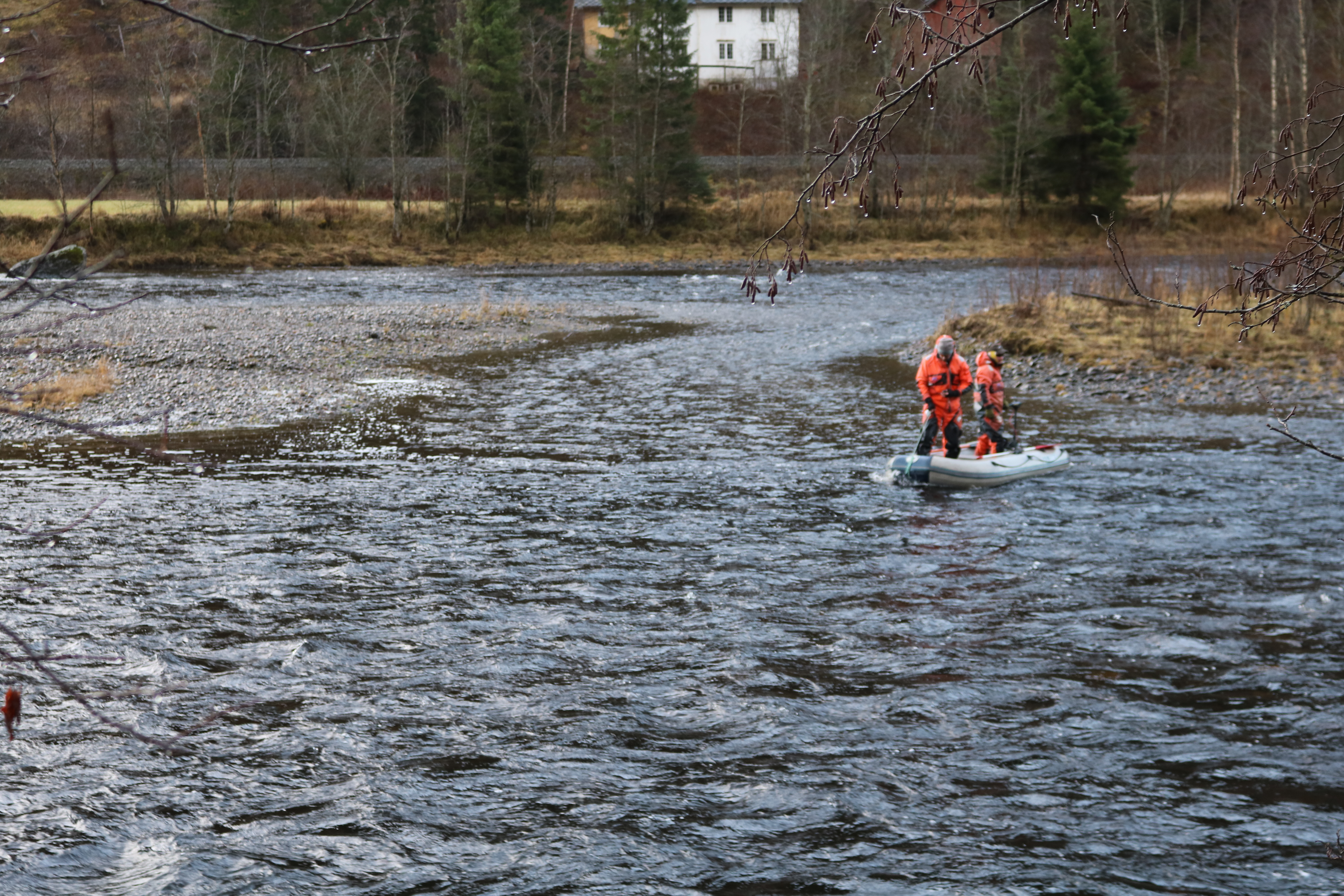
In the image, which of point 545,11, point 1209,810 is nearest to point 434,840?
point 1209,810

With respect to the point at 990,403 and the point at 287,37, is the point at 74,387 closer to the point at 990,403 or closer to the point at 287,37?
the point at 990,403

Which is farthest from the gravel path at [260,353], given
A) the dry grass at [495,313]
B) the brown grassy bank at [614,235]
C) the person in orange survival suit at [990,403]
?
the brown grassy bank at [614,235]

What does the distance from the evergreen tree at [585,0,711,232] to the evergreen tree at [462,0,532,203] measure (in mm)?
3670

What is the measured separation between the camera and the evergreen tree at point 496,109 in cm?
5028

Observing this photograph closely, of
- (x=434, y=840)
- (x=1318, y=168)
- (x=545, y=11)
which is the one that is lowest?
(x=434, y=840)

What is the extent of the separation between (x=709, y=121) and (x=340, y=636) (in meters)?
61.6

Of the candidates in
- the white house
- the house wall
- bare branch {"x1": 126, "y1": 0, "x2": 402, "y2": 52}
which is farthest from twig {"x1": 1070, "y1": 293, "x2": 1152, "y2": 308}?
the house wall

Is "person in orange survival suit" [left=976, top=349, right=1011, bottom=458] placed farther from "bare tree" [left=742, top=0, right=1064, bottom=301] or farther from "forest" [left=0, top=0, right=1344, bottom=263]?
"forest" [left=0, top=0, right=1344, bottom=263]

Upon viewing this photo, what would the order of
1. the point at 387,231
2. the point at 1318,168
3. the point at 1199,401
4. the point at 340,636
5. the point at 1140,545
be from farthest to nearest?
the point at 387,231 < the point at 1199,401 < the point at 1140,545 < the point at 340,636 < the point at 1318,168

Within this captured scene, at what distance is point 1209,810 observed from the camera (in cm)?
666

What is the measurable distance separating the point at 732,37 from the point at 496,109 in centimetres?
2685

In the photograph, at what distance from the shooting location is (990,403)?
14961 mm

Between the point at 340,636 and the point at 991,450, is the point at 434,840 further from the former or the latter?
the point at 991,450

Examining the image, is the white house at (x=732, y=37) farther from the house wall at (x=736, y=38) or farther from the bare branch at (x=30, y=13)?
the bare branch at (x=30, y=13)
